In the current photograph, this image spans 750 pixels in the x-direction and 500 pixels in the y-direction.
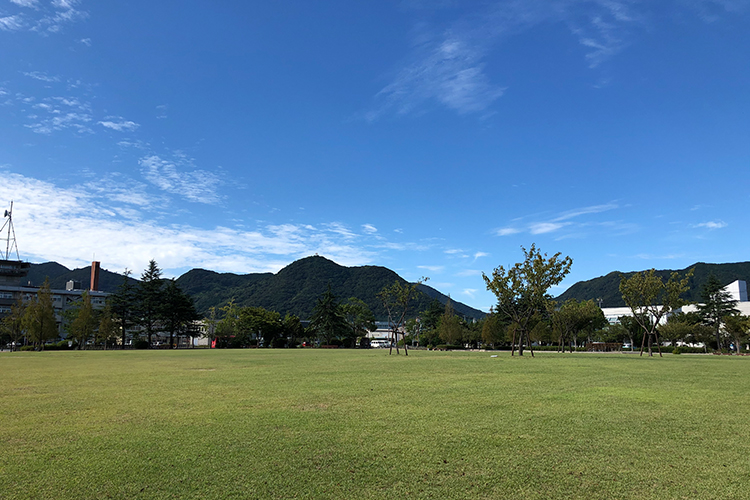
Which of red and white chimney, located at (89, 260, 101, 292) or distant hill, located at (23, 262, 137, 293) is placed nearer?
red and white chimney, located at (89, 260, 101, 292)

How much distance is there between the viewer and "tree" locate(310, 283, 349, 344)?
74.9 metres

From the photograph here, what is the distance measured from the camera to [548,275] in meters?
31.9

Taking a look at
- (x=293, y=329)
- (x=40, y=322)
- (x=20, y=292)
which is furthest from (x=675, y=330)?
(x=20, y=292)

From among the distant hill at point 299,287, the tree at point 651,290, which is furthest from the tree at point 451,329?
the distant hill at point 299,287

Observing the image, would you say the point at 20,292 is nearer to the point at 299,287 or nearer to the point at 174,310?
the point at 174,310

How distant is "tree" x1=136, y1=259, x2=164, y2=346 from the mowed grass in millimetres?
60351

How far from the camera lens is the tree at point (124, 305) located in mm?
64562

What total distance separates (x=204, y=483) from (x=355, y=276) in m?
163

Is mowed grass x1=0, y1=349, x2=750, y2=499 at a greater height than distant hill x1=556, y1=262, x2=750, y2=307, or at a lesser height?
lesser

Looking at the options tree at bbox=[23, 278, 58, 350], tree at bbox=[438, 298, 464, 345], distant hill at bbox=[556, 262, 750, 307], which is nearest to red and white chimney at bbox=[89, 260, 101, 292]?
tree at bbox=[23, 278, 58, 350]

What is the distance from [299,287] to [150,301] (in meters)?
83.1

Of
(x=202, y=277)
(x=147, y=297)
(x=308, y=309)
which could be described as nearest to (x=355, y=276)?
(x=308, y=309)

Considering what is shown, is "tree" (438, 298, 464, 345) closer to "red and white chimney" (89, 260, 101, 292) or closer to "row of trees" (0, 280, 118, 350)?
"row of trees" (0, 280, 118, 350)

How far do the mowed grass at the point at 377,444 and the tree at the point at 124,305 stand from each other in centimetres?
6025
